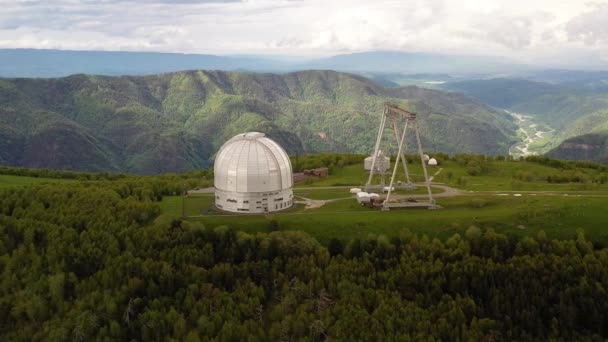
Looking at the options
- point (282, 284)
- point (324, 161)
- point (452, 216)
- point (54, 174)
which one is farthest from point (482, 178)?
point (54, 174)

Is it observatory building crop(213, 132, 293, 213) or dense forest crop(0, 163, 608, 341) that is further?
observatory building crop(213, 132, 293, 213)

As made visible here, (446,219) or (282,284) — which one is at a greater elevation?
(446,219)

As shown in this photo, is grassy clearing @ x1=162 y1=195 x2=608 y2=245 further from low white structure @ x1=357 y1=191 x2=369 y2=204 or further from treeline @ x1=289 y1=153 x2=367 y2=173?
treeline @ x1=289 y1=153 x2=367 y2=173

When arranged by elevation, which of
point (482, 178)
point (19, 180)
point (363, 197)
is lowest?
point (19, 180)

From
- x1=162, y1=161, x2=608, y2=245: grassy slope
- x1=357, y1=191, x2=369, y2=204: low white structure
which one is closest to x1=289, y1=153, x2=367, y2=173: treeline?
x1=162, y1=161, x2=608, y2=245: grassy slope

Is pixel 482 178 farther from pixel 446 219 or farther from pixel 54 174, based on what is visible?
pixel 54 174

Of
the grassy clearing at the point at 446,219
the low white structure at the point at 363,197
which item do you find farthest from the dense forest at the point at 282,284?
the low white structure at the point at 363,197
